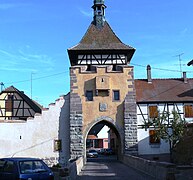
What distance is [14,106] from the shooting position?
36.6 m

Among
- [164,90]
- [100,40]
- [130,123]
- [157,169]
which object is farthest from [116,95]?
[157,169]

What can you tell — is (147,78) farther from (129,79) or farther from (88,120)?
(88,120)

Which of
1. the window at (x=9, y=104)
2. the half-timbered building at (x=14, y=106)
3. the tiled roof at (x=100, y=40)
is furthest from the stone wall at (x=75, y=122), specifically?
the window at (x=9, y=104)

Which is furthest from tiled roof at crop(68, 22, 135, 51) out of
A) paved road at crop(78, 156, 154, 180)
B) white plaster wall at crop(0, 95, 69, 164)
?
paved road at crop(78, 156, 154, 180)

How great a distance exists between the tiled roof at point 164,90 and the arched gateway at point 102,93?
185cm

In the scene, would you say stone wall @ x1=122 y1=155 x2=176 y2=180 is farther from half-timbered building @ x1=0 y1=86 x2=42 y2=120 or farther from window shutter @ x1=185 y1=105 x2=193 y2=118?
half-timbered building @ x1=0 y1=86 x2=42 y2=120

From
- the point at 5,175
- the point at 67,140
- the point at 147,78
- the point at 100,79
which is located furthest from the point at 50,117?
the point at 5,175

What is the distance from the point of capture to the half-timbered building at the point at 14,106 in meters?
36.2

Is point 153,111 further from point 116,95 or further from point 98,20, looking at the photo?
point 98,20

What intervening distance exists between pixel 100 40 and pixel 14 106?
1206 centimetres

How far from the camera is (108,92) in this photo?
3148cm

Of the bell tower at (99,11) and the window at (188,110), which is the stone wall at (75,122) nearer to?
the bell tower at (99,11)

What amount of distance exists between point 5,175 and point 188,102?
24.0 meters

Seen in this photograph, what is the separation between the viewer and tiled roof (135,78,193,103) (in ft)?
105
